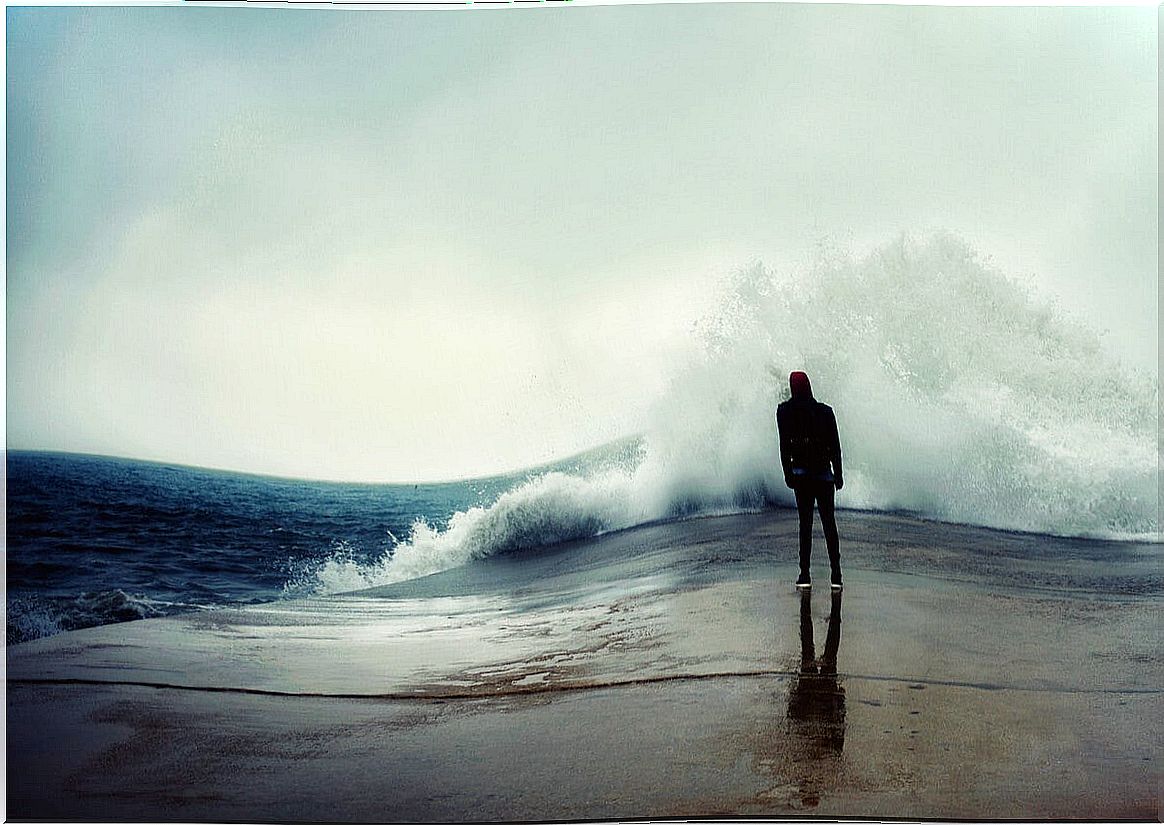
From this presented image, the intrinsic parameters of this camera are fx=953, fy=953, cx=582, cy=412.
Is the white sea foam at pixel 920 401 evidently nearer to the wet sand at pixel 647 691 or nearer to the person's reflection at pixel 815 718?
the wet sand at pixel 647 691

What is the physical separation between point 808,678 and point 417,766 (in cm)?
148

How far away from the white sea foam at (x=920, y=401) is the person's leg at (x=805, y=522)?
77 millimetres

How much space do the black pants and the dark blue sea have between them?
1337mm

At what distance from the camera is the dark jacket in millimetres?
4043

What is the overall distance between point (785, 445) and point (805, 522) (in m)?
0.34

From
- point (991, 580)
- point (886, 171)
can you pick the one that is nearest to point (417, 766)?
point (991, 580)

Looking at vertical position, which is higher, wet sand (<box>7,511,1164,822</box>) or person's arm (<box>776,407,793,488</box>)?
person's arm (<box>776,407,793,488</box>)

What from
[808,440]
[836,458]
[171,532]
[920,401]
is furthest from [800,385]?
[171,532]

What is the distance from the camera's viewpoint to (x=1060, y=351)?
4078mm

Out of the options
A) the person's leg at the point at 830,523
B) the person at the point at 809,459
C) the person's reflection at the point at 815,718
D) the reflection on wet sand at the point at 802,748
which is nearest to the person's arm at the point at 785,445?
the person at the point at 809,459

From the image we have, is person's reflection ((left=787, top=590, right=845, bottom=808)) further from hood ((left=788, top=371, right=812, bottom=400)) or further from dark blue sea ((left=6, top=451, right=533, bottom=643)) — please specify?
dark blue sea ((left=6, top=451, right=533, bottom=643))

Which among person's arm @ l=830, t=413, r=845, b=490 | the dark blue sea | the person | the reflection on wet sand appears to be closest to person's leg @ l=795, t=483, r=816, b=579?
the person

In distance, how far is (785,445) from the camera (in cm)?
406

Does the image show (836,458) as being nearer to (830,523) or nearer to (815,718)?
(830,523)
